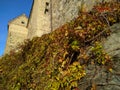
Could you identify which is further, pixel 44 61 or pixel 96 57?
pixel 44 61

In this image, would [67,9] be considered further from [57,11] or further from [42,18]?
[42,18]

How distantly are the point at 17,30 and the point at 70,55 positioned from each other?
19.8 meters

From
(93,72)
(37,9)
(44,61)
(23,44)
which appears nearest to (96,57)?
(93,72)

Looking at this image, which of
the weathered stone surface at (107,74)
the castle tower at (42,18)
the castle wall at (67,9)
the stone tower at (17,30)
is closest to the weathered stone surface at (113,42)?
the weathered stone surface at (107,74)

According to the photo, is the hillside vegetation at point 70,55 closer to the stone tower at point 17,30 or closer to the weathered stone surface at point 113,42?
the weathered stone surface at point 113,42

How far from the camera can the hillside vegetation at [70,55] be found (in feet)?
14.8

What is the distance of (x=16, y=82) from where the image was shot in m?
6.85

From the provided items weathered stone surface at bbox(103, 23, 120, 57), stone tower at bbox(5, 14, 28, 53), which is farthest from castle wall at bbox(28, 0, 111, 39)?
stone tower at bbox(5, 14, 28, 53)

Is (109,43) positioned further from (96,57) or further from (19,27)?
(19,27)

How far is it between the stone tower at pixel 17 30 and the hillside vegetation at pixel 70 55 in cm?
1637

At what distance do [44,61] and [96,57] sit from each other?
86.4 inches

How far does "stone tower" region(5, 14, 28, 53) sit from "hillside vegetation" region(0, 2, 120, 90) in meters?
16.4

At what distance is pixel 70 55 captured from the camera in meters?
5.16

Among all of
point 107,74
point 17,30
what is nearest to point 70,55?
point 107,74
